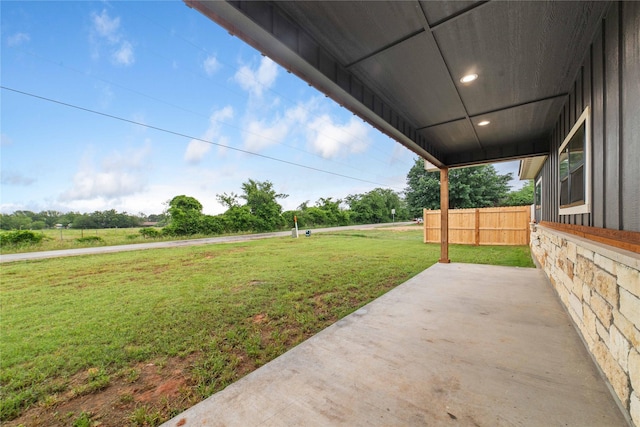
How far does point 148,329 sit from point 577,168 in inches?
210

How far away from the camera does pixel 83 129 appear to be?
10.8 meters

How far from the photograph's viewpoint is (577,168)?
111 inches

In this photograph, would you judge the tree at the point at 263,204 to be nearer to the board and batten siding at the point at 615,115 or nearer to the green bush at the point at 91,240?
the green bush at the point at 91,240

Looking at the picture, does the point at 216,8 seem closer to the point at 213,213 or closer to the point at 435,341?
the point at 435,341

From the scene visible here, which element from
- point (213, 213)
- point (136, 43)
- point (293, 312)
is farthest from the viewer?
point (213, 213)

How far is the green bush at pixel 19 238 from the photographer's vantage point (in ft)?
35.1

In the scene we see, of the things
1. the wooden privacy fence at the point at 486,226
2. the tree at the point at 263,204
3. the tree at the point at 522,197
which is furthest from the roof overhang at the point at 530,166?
the tree at the point at 522,197

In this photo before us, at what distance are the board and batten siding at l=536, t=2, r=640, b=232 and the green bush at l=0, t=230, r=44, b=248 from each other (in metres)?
17.9

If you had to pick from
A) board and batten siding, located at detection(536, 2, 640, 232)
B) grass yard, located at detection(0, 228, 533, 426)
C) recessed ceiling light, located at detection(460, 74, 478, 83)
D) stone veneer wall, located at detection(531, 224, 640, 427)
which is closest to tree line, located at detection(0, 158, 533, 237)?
grass yard, located at detection(0, 228, 533, 426)

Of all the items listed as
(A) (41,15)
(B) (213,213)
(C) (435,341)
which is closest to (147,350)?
(C) (435,341)

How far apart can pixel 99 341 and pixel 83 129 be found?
12304mm

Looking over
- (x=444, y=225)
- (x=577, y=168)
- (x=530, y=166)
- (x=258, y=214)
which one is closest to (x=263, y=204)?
(x=258, y=214)

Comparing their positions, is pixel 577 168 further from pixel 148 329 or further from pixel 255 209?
pixel 255 209

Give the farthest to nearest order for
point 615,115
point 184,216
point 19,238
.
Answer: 1. point 184,216
2. point 19,238
3. point 615,115
